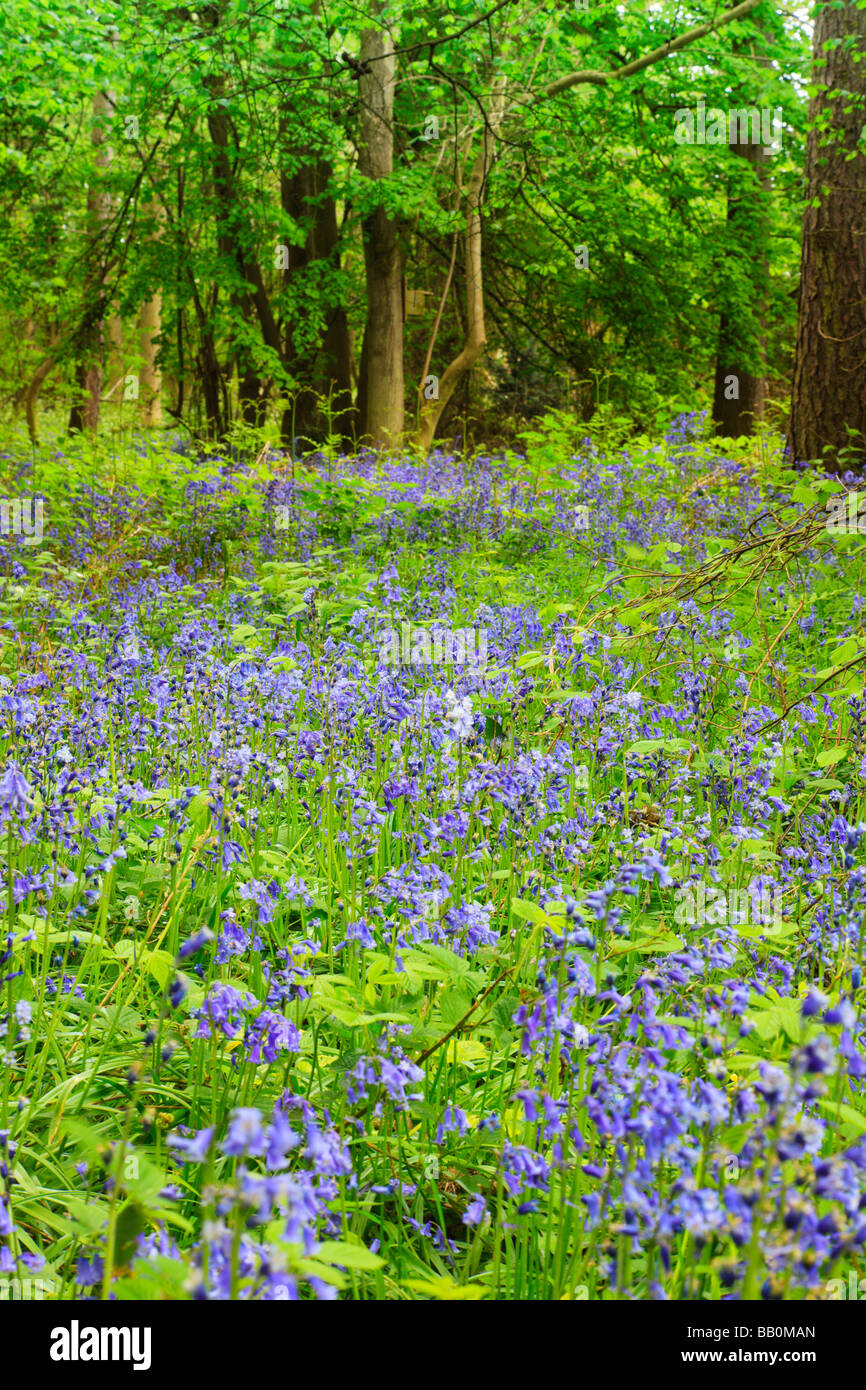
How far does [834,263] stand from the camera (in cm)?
710

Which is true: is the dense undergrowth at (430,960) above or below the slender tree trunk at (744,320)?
below

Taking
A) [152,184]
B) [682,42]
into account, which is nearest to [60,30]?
[152,184]

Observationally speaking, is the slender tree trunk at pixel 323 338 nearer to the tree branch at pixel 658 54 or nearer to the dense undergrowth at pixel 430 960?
the tree branch at pixel 658 54

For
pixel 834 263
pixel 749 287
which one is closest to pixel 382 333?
pixel 749 287

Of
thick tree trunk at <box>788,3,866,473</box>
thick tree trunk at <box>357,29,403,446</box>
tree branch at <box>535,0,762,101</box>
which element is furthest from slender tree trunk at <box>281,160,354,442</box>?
thick tree trunk at <box>788,3,866,473</box>

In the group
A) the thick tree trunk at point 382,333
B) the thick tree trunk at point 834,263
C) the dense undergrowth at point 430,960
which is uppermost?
the thick tree trunk at point 382,333

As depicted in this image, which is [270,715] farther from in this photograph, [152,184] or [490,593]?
[152,184]

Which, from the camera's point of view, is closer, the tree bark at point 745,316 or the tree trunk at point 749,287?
the tree trunk at point 749,287

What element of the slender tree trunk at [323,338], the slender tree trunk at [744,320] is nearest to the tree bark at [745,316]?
the slender tree trunk at [744,320]

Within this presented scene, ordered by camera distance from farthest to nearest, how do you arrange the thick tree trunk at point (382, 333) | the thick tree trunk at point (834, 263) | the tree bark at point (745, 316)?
the tree bark at point (745, 316) → the thick tree trunk at point (382, 333) → the thick tree trunk at point (834, 263)

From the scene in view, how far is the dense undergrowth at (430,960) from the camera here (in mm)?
1093

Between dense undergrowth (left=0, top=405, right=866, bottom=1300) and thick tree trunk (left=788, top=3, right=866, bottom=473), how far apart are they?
277 cm

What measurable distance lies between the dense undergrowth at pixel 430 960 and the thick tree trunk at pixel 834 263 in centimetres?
277

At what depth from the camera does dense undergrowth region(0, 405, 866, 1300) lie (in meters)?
1.09
